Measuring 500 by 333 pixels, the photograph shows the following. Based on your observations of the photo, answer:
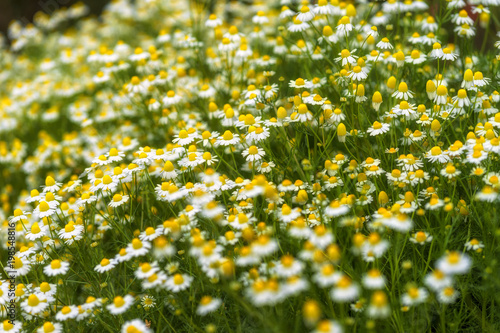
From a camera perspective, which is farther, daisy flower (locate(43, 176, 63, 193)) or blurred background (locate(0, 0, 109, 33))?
blurred background (locate(0, 0, 109, 33))

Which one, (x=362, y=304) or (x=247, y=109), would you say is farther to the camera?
(x=247, y=109)

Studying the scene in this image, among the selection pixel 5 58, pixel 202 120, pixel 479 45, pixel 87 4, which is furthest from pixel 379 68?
pixel 87 4

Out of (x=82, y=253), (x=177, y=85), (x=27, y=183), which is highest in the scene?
(x=177, y=85)

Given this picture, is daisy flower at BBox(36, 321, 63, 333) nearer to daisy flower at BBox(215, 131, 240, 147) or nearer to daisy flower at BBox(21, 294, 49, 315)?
daisy flower at BBox(21, 294, 49, 315)

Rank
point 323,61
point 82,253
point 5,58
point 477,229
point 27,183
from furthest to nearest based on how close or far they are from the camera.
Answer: point 5,58 < point 27,183 < point 323,61 < point 82,253 < point 477,229

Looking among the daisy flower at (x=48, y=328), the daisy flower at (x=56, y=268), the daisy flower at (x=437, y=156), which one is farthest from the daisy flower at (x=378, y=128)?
the daisy flower at (x=48, y=328)

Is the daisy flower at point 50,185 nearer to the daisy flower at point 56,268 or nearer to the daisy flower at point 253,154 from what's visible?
the daisy flower at point 56,268

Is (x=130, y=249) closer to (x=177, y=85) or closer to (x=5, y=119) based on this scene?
(x=177, y=85)

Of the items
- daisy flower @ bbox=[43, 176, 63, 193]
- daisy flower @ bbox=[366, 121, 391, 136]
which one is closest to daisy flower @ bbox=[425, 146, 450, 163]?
daisy flower @ bbox=[366, 121, 391, 136]
